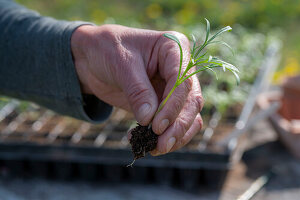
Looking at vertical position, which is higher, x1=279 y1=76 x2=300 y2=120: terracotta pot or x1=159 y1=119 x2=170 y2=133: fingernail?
x1=159 y1=119 x2=170 y2=133: fingernail

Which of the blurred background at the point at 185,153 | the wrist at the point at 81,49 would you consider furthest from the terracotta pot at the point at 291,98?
the wrist at the point at 81,49

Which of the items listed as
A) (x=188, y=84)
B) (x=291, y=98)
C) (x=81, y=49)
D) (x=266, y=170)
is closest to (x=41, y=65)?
(x=81, y=49)

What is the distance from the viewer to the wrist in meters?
1.62

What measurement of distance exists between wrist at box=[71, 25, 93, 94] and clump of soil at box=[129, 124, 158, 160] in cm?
41

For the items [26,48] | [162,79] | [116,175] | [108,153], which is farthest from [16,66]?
[116,175]

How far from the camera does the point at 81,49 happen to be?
164 cm

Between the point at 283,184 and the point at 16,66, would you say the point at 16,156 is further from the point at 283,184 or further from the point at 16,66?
the point at 283,184

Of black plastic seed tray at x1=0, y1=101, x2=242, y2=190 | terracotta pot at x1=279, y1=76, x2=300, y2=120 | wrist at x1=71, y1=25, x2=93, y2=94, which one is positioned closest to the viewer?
wrist at x1=71, y1=25, x2=93, y2=94

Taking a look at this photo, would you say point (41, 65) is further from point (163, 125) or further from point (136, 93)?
point (163, 125)

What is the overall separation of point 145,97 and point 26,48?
0.68 m

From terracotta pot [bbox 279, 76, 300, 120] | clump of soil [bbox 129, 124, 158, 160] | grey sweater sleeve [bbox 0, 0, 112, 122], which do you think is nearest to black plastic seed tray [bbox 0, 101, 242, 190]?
terracotta pot [bbox 279, 76, 300, 120]

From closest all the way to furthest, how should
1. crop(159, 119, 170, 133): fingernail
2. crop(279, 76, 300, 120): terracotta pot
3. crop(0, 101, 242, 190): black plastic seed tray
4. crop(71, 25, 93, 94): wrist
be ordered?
1. crop(159, 119, 170, 133): fingernail
2. crop(71, 25, 93, 94): wrist
3. crop(0, 101, 242, 190): black plastic seed tray
4. crop(279, 76, 300, 120): terracotta pot

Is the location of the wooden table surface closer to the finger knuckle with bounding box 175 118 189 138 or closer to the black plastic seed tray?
the black plastic seed tray

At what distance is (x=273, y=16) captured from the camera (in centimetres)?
543
